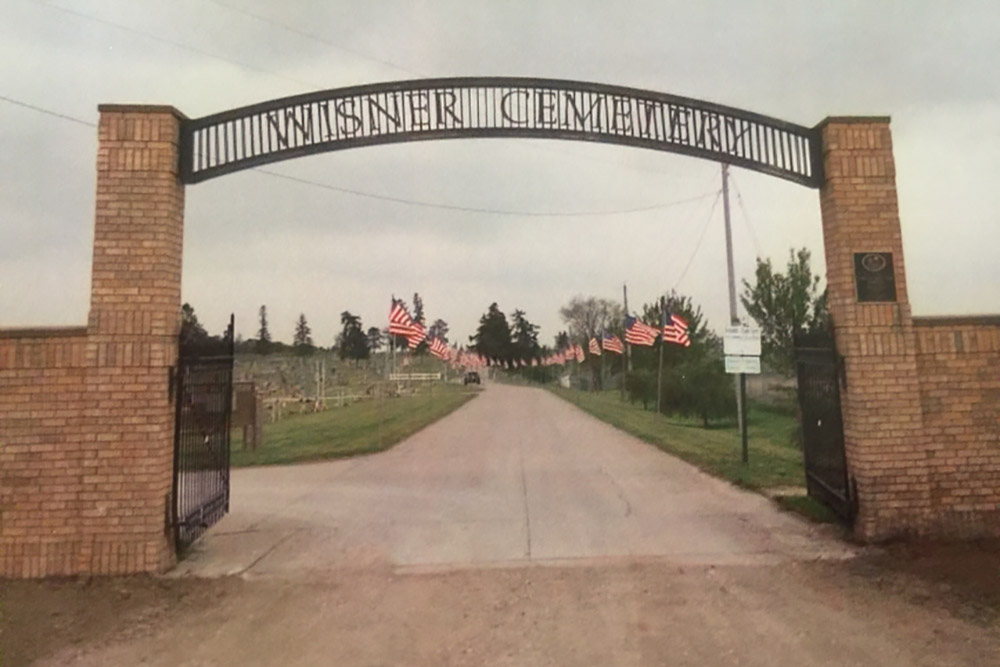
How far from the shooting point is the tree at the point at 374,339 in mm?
92875

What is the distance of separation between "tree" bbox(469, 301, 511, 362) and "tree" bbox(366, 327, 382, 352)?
107ft

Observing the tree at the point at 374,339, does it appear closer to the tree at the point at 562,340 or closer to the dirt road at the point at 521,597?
the tree at the point at 562,340

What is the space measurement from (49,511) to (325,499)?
→ 442cm

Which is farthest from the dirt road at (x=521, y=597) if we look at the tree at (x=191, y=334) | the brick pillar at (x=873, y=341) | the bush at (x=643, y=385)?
the bush at (x=643, y=385)

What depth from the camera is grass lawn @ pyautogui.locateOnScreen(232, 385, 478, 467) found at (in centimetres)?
1554

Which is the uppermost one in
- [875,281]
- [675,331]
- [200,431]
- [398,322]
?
[398,322]

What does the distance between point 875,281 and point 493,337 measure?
4885 inches

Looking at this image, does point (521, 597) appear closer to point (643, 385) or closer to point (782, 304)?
point (782, 304)

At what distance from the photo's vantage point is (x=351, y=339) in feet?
332

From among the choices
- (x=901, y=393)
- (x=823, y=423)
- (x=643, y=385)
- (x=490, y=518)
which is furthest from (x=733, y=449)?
(x=643, y=385)

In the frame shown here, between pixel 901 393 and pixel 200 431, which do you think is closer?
pixel 901 393

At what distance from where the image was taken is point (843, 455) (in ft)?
22.1

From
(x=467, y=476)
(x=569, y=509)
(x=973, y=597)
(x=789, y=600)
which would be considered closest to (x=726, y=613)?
(x=789, y=600)

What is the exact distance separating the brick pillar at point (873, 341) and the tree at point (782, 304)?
43.9ft
